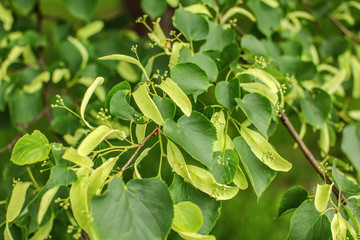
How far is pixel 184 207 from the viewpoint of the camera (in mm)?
644

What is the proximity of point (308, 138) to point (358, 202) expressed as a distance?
6.12 ft

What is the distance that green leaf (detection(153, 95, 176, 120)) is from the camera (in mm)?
683

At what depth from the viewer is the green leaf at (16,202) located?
719 mm

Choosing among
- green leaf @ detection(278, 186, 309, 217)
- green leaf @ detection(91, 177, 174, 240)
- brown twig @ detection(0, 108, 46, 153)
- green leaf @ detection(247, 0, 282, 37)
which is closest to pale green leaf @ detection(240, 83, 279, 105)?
green leaf @ detection(278, 186, 309, 217)

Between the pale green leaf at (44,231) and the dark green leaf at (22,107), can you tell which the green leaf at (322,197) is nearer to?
the pale green leaf at (44,231)

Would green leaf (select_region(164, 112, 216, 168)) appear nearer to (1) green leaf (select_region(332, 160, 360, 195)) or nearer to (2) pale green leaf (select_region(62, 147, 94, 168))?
(2) pale green leaf (select_region(62, 147, 94, 168))

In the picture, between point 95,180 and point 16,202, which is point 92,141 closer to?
point 95,180

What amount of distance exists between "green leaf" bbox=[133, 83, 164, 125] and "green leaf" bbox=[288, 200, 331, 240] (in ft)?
1.09

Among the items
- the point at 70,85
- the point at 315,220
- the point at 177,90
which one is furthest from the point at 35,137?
the point at 70,85

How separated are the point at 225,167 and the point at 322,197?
0.64 ft

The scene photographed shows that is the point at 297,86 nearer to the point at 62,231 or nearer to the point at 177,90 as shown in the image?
the point at 177,90

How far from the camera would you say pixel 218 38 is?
3.10 ft

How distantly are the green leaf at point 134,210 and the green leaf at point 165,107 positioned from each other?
0.43 feet

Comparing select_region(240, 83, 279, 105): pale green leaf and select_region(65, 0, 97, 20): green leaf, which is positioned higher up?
select_region(240, 83, 279, 105): pale green leaf
